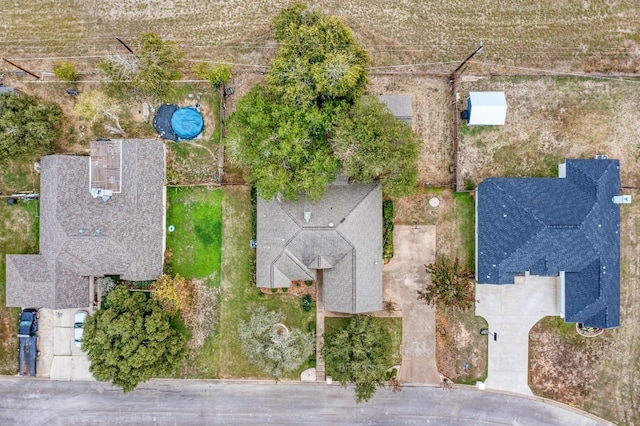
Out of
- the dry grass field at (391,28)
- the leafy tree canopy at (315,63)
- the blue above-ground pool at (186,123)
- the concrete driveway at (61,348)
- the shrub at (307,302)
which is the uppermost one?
the dry grass field at (391,28)

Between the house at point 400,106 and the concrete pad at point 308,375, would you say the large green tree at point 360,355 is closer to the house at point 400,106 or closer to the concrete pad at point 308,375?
the concrete pad at point 308,375

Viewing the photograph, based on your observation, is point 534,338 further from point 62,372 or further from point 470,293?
point 62,372

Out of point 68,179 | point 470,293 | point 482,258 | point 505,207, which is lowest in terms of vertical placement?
point 470,293

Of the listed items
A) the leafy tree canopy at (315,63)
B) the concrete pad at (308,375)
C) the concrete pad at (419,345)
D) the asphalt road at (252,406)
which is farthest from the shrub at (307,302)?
the leafy tree canopy at (315,63)

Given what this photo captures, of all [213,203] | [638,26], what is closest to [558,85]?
[638,26]

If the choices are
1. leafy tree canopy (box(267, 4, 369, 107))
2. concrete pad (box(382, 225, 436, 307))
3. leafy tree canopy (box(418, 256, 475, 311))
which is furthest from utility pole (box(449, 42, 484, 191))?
leafy tree canopy (box(267, 4, 369, 107))
